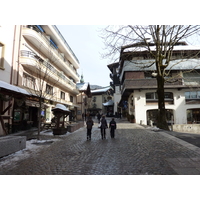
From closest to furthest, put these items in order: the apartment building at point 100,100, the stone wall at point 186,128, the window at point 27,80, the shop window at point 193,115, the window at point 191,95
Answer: the window at point 27,80
the stone wall at point 186,128
the shop window at point 193,115
the window at point 191,95
the apartment building at point 100,100

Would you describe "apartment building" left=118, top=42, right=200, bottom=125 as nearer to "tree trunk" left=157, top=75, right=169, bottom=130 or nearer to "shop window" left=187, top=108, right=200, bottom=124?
"shop window" left=187, top=108, right=200, bottom=124

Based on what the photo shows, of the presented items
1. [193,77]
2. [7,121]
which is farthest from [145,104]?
[7,121]

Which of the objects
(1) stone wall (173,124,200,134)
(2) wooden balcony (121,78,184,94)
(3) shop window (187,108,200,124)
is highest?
(2) wooden balcony (121,78,184,94)

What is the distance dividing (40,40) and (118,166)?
16.6 meters

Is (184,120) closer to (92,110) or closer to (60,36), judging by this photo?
(60,36)

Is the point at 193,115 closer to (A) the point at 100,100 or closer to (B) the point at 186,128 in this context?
(B) the point at 186,128

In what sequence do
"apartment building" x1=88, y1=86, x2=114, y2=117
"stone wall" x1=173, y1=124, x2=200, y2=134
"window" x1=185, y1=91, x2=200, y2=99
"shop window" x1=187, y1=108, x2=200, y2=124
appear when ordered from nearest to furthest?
1. "stone wall" x1=173, y1=124, x2=200, y2=134
2. "shop window" x1=187, y1=108, x2=200, y2=124
3. "window" x1=185, y1=91, x2=200, y2=99
4. "apartment building" x1=88, y1=86, x2=114, y2=117

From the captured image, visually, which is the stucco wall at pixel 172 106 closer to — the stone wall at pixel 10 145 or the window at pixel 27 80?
the window at pixel 27 80

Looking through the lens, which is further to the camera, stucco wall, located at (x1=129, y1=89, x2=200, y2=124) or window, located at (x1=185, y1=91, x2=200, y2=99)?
window, located at (x1=185, y1=91, x2=200, y2=99)

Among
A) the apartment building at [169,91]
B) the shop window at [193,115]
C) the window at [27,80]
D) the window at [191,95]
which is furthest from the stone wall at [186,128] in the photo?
the window at [27,80]

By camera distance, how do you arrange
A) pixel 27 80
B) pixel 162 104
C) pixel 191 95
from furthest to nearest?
pixel 191 95
pixel 27 80
pixel 162 104

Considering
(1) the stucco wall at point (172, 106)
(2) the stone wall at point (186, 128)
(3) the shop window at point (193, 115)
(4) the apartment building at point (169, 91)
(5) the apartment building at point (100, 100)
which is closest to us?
(2) the stone wall at point (186, 128)

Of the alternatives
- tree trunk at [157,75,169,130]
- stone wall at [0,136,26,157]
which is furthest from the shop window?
stone wall at [0,136,26,157]

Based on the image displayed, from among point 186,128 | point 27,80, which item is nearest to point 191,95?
point 186,128
